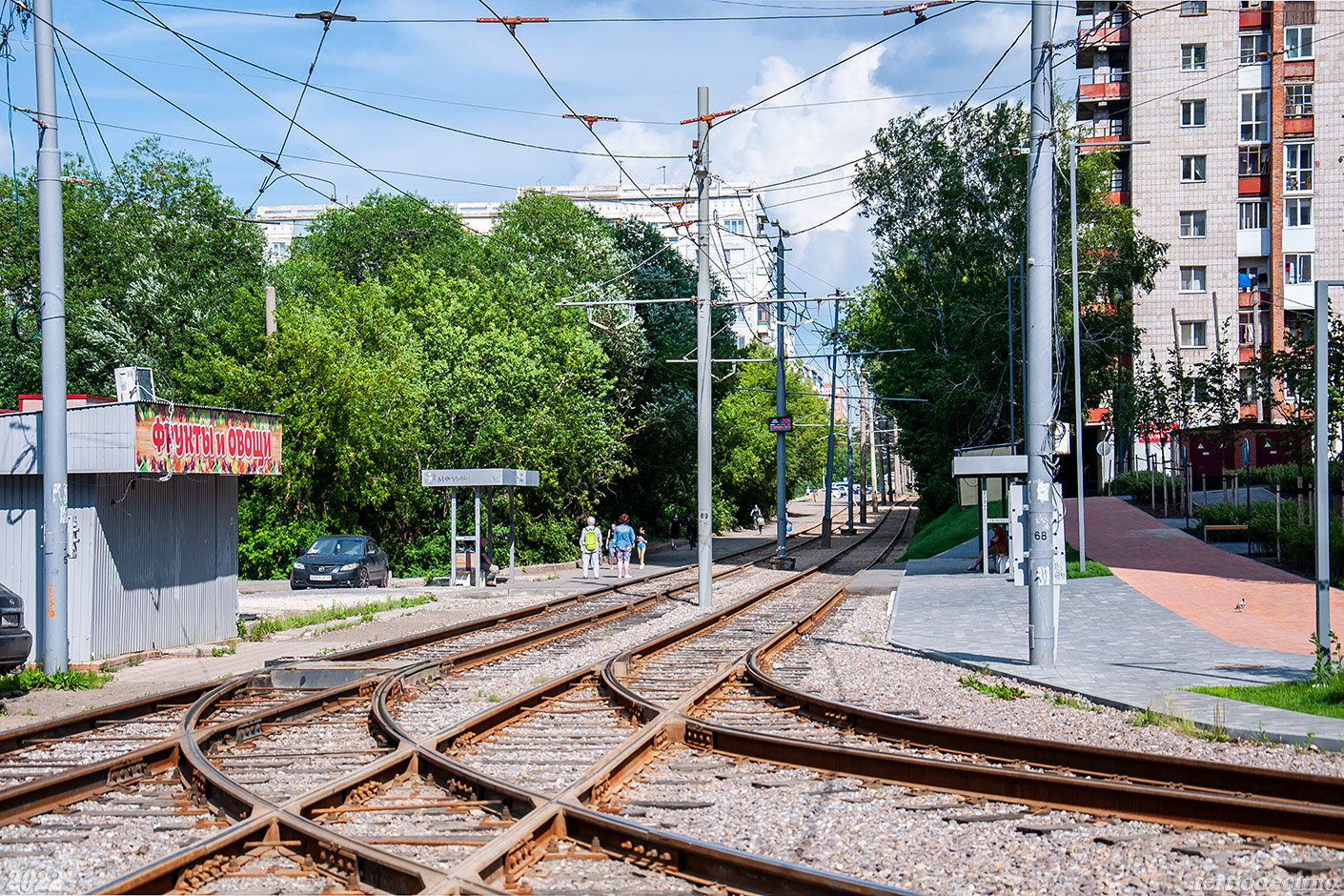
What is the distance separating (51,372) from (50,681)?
11.7ft

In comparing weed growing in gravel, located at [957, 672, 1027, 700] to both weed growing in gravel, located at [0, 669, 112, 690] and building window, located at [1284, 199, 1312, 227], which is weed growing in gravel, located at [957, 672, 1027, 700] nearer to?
weed growing in gravel, located at [0, 669, 112, 690]

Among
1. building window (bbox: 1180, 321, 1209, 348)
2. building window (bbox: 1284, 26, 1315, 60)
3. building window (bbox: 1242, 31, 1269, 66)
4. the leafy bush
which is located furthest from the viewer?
building window (bbox: 1180, 321, 1209, 348)

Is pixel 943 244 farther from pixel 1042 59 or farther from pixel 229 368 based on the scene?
pixel 1042 59

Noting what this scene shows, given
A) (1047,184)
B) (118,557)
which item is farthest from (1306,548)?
(118,557)

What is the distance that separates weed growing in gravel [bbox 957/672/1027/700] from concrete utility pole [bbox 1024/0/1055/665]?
1471 mm

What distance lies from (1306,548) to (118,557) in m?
22.1

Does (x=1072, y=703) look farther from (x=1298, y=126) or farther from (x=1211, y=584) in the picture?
(x=1298, y=126)

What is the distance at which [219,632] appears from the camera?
62.7 feet

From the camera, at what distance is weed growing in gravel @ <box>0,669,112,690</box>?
1362 cm

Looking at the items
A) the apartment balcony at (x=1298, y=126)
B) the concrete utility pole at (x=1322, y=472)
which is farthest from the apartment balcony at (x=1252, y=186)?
the concrete utility pole at (x=1322, y=472)

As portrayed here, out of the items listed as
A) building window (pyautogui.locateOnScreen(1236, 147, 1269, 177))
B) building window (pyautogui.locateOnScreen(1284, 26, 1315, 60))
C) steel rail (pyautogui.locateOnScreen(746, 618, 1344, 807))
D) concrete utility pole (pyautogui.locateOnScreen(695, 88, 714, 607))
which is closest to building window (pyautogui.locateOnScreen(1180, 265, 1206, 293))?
building window (pyautogui.locateOnScreen(1236, 147, 1269, 177))

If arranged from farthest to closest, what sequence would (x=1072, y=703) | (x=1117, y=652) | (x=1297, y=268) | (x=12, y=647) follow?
1. (x=1297, y=268)
2. (x=1117, y=652)
3. (x=12, y=647)
4. (x=1072, y=703)

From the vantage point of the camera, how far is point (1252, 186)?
5588cm

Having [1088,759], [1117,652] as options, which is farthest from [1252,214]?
[1088,759]
